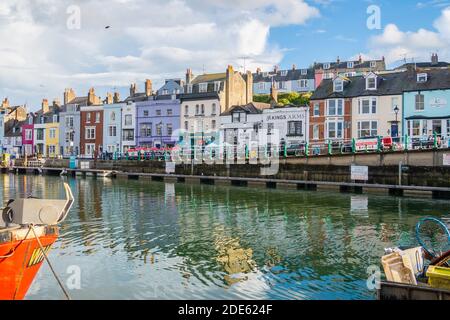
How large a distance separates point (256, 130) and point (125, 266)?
5046cm

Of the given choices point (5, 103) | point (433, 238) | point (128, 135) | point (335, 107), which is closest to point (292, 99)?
point (335, 107)

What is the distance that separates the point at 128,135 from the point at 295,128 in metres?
30.8

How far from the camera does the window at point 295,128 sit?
2451 inches

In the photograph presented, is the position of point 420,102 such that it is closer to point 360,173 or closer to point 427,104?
point 427,104

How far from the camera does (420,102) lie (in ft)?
176

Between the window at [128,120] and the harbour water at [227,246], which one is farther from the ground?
the window at [128,120]

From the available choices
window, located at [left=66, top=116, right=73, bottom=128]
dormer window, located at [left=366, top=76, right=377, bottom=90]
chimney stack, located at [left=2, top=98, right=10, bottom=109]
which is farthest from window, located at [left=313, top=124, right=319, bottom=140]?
chimney stack, located at [left=2, top=98, right=10, bottom=109]

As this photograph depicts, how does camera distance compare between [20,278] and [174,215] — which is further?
[174,215]

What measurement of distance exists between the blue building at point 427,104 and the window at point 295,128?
1258 centimetres

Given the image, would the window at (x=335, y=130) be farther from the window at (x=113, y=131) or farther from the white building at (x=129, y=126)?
the window at (x=113, y=131)

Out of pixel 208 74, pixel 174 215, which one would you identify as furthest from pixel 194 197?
pixel 208 74

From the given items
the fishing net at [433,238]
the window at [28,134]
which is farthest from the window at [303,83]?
the fishing net at [433,238]
